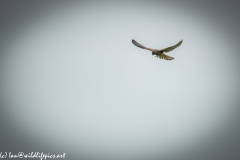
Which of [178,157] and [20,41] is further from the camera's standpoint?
[20,41]

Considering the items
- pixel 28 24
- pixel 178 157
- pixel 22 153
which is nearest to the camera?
pixel 22 153

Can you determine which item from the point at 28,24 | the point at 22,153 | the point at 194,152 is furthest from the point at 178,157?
the point at 28,24

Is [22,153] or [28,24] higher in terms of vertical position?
[28,24]

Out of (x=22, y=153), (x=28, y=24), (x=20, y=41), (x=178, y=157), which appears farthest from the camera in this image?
(x=20, y=41)

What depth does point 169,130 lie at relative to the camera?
649cm

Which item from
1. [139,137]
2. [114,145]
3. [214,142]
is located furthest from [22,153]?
[214,142]

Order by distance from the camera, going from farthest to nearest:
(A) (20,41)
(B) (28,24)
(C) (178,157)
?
(A) (20,41), (B) (28,24), (C) (178,157)

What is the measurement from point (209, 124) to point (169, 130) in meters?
0.98

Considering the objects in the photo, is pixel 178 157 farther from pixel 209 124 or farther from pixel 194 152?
pixel 209 124

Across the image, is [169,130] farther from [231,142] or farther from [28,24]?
[28,24]

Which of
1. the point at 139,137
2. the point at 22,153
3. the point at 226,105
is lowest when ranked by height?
the point at 22,153

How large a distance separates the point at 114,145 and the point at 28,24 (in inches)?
115

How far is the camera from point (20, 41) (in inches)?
262

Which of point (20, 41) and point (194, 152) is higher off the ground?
point (20, 41)
